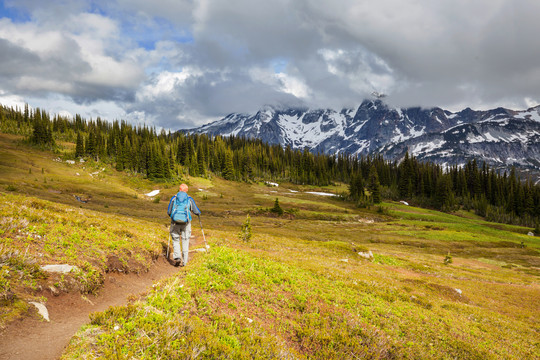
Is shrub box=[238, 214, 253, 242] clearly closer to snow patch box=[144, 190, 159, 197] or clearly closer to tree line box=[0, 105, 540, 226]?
snow patch box=[144, 190, 159, 197]

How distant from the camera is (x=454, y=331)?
12.2 meters

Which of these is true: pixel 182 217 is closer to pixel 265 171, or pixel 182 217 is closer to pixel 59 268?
pixel 59 268

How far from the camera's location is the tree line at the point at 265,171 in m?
128

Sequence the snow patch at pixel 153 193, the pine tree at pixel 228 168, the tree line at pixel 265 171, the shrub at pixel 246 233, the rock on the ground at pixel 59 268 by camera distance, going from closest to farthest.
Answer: the rock on the ground at pixel 59 268
the shrub at pixel 246 233
the snow patch at pixel 153 193
the tree line at pixel 265 171
the pine tree at pixel 228 168

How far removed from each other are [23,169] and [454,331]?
375ft

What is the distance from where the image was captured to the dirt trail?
5566 mm

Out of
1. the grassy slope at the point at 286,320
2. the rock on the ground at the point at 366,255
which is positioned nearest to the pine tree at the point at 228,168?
the rock on the ground at the point at 366,255

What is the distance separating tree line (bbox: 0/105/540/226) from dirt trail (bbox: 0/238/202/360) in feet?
395

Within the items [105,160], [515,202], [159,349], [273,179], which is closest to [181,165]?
[105,160]

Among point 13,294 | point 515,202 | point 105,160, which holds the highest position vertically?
point 105,160

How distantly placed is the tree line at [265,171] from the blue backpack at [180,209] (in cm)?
11664

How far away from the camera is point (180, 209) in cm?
1384

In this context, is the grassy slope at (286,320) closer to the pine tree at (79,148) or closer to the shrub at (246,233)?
the shrub at (246,233)

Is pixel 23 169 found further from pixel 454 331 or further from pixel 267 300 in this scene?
pixel 454 331
